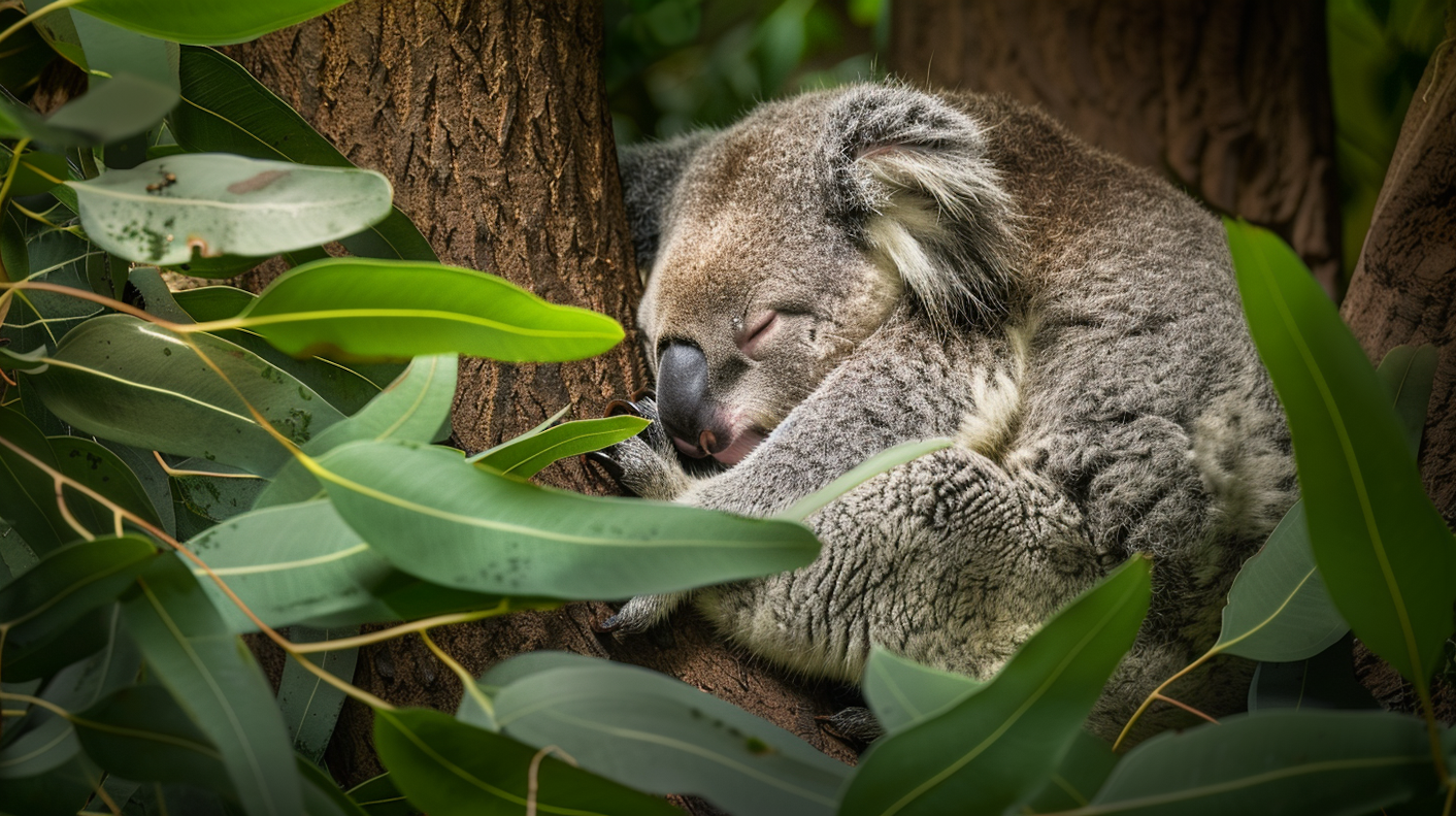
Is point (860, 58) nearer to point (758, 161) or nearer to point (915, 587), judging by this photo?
point (758, 161)

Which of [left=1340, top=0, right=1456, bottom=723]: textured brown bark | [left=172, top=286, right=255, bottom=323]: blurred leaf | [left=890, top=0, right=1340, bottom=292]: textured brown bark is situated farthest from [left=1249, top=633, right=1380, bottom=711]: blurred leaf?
[left=890, top=0, right=1340, bottom=292]: textured brown bark

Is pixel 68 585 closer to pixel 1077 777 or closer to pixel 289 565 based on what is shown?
pixel 289 565

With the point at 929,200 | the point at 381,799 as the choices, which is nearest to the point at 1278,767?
the point at 381,799

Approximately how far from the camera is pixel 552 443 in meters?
1.30

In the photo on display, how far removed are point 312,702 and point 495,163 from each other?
1.03 metres

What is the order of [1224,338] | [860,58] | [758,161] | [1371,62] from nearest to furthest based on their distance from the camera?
[1224,338], [758,161], [1371,62], [860,58]

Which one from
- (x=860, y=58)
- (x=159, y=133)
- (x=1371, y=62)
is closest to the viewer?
(x=159, y=133)

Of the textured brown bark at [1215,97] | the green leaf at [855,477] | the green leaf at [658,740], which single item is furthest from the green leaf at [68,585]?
the textured brown bark at [1215,97]

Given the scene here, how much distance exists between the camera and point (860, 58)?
181 inches

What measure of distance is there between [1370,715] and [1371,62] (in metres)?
3.41

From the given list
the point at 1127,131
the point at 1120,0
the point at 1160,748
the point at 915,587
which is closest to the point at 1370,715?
the point at 1160,748

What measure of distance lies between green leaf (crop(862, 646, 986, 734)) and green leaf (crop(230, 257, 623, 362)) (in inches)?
18.3

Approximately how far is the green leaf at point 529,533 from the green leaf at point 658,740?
0.11 meters

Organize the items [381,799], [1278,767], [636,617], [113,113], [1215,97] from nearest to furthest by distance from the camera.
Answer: [113,113] → [1278,767] → [381,799] → [636,617] → [1215,97]
